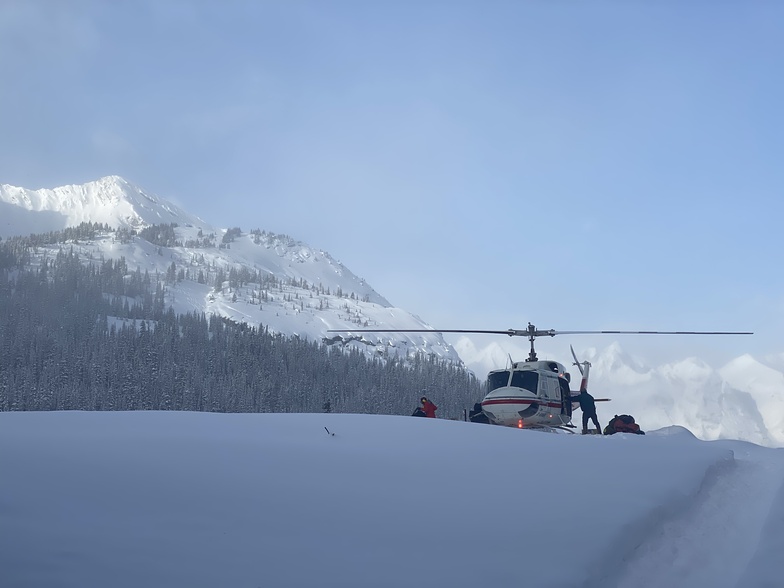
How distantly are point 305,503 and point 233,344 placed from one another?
121591 mm

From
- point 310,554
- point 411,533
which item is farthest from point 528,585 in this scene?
point 310,554

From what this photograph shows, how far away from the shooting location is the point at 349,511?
22.4 ft

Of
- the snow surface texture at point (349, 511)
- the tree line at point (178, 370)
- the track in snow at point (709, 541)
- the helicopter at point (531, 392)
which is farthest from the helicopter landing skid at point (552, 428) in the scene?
the tree line at point (178, 370)

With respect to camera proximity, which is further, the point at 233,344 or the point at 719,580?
the point at 233,344

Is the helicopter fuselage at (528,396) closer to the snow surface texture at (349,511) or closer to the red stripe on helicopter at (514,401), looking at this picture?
the red stripe on helicopter at (514,401)

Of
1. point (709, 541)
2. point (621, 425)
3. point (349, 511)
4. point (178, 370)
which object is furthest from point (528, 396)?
point (178, 370)

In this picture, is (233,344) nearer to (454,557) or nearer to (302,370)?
(302,370)

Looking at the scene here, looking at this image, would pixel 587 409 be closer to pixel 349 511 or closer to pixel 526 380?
pixel 526 380

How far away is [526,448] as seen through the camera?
10781 millimetres

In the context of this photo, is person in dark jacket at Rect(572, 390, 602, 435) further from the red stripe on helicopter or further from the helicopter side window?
the helicopter side window

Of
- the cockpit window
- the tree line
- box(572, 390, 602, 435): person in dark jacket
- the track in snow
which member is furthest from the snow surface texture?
the tree line

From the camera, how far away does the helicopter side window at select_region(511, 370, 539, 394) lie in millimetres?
22156

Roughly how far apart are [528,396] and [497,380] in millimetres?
1629

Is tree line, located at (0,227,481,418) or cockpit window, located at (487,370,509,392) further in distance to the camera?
tree line, located at (0,227,481,418)
